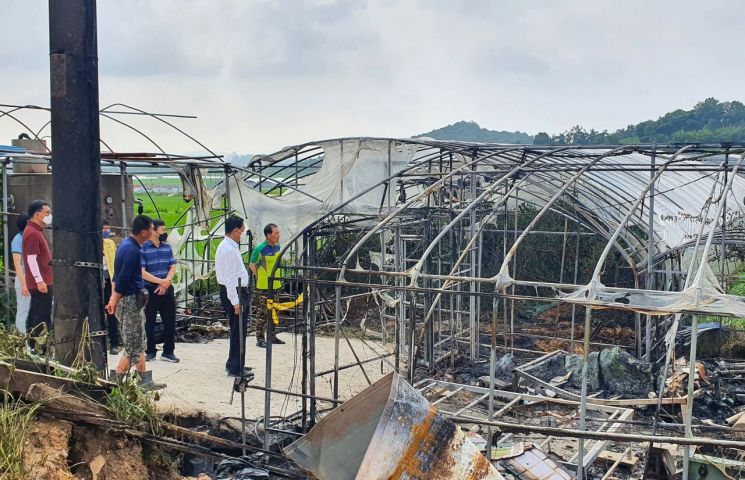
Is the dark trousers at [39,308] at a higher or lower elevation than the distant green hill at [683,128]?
lower

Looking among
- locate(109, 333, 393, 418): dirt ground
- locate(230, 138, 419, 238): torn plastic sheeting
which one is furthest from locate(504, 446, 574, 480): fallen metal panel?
locate(230, 138, 419, 238): torn plastic sheeting

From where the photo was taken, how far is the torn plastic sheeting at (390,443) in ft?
13.1

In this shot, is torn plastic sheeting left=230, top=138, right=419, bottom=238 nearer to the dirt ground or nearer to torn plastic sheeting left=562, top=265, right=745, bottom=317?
the dirt ground

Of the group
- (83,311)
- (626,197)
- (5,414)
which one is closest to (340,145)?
(626,197)

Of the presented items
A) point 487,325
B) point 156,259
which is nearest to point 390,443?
point 156,259

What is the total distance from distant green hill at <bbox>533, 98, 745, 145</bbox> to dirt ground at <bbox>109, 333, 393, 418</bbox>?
25469 mm

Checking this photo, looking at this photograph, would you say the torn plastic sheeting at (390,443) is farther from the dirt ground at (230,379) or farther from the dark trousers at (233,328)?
the dark trousers at (233,328)

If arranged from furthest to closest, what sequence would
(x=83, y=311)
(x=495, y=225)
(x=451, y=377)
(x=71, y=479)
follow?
(x=495, y=225)
(x=451, y=377)
(x=83, y=311)
(x=71, y=479)

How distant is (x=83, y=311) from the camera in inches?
191

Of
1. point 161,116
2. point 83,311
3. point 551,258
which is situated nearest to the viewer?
point 83,311

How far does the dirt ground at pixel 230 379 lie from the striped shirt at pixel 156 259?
1313mm

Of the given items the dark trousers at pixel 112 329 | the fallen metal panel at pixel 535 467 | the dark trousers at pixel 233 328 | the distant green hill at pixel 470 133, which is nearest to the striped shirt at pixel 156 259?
the dark trousers at pixel 233 328

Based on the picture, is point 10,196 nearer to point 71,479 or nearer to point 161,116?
point 161,116

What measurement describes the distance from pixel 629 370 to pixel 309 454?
6.65 m
